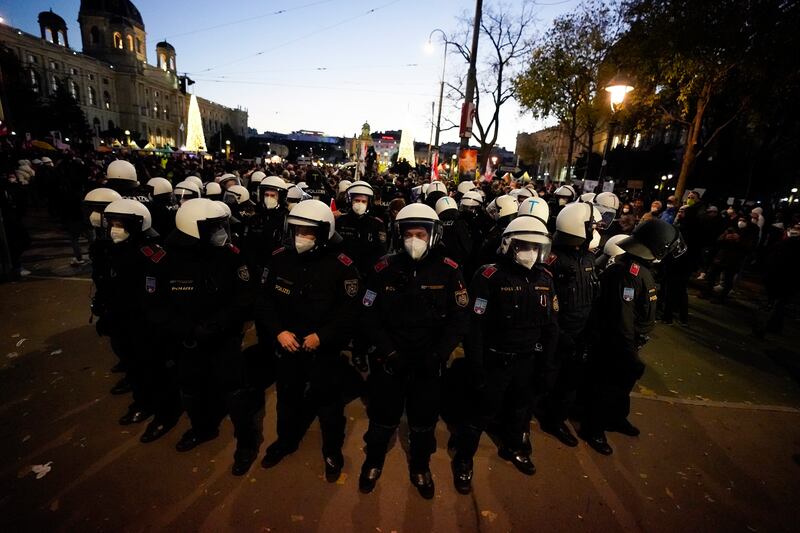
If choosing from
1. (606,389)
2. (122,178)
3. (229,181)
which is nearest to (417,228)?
(606,389)

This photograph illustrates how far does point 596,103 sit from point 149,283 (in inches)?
999

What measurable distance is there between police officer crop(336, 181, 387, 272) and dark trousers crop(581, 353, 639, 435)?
3.18m

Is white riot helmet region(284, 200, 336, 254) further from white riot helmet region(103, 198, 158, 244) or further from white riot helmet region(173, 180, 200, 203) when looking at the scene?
white riot helmet region(173, 180, 200, 203)

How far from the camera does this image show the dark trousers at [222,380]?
3256 millimetres

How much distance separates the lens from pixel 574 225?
3.68 metres

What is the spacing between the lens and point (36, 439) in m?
3.49

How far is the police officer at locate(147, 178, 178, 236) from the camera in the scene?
19.9 ft

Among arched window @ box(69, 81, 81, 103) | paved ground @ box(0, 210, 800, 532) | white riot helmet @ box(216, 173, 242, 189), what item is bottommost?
paved ground @ box(0, 210, 800, 532)

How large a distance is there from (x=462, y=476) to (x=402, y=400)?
0.90m

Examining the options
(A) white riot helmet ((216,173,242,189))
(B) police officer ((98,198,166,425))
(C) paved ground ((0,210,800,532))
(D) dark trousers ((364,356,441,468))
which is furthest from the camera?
(A) white riot helmet ((216,173,242,189))

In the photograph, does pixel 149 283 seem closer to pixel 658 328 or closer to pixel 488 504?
pixel 488 504

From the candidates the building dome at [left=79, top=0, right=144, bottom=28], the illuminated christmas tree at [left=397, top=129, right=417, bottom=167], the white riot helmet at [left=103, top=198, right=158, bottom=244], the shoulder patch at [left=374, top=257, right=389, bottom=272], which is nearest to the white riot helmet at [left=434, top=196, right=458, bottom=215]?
the shoulder patch at [left=374, top=257, right=389, bottom=272]

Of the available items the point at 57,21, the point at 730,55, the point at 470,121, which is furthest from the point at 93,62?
the point at 730,55

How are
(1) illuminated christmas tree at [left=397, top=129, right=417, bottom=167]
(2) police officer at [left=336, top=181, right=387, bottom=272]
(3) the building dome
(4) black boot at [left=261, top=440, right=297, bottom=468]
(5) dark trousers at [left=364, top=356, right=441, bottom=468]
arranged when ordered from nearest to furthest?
(5) dark trousers at [left=364, top=356, right=441, bottom=468] < (4) black boot at [left=261, top=440, right=297, bottom=468] < (2) police officer at [left=336, top=181, right=387, bottom=272] < (1) illuminated christmas tree at [left=397, top=129, right=417, bottom=167] < (3) the building dome
